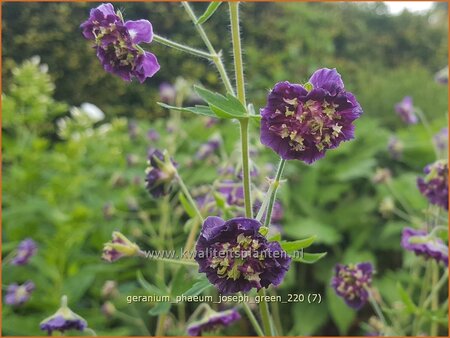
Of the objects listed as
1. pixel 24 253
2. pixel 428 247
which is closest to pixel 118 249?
pixel 428 247

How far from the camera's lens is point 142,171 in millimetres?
2998

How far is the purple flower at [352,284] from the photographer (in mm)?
1252

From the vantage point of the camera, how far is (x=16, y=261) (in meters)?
2.02

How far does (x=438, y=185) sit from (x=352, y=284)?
0.30 meters

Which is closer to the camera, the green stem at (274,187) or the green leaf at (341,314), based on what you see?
the green stem at (274,187)

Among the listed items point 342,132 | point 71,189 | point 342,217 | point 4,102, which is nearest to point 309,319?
point 342,217

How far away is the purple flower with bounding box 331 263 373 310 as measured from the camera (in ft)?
4.11

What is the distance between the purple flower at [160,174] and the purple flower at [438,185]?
0.58 metres

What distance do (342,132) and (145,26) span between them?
1.15 feet

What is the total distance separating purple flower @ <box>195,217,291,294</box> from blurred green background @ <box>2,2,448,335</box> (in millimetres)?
256

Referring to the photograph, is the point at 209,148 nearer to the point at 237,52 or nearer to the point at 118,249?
the point at 118,249

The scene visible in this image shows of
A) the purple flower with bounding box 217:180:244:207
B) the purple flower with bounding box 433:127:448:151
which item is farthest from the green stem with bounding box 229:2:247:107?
the purple flower with bounding box 433:127:448:151

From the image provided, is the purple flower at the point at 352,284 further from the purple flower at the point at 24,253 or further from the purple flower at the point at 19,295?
the purple flower at the point at 24,253

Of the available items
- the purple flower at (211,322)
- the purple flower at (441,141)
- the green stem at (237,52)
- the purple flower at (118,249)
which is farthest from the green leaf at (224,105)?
the purple flower at (441,141)
